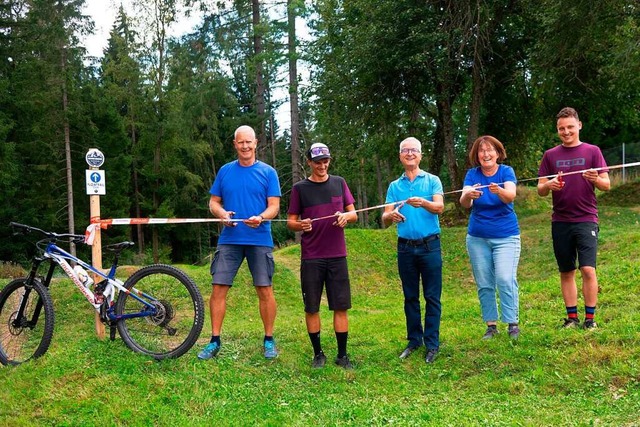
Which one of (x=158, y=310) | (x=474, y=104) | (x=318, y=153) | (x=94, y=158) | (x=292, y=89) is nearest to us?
(x=158, y=310)

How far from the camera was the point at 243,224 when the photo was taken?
16.0ft

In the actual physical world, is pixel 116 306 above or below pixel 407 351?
above

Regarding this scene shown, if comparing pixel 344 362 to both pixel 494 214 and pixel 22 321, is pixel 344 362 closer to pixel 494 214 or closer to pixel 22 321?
pixel 494 214

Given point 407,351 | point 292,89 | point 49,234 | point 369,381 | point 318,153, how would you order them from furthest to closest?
point 292,89 < point 407,351 < point 49,234 < point 318,153 < point 369,381

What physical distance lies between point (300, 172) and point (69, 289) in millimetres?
11936

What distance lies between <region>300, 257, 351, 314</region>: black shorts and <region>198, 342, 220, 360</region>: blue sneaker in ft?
3.01

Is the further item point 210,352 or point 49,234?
point 49,234

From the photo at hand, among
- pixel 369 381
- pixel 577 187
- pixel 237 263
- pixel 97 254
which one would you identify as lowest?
pixel 369 381

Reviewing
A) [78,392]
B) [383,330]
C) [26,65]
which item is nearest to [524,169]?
[383,330]

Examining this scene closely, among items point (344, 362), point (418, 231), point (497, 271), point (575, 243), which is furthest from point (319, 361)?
point (575, 243)

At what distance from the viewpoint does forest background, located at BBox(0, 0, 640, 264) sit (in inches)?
589

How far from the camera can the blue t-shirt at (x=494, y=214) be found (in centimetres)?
491

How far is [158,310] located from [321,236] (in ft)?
4.96

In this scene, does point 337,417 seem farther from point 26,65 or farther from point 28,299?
point 26,65
